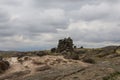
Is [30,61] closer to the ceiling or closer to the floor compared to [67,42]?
closer to the floor

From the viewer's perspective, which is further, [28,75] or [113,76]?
[28,75]

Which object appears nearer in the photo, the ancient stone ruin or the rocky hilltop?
the rocky hilltop

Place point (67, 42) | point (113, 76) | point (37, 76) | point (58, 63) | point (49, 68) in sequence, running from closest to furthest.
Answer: point (113, 76) < point (37, 76) < point (49, 68) < point (58, 63) < point (67, 42)

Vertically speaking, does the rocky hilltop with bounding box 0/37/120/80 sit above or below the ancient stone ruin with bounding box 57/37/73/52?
below

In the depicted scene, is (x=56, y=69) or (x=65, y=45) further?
(x=65, y=45)

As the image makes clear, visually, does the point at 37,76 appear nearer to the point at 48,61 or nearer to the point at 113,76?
the point at 48,61

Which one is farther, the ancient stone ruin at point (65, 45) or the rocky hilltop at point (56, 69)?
the ancient stone ruin at point (65, 45)

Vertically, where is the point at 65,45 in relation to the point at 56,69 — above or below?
above

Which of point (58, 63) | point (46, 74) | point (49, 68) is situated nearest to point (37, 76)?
point (46, 74)

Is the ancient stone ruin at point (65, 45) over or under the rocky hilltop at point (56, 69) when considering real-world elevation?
over

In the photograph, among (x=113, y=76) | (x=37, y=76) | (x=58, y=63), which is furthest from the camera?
(x=58, y=63)

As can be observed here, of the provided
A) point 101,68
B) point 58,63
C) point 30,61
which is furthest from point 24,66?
point 101,68

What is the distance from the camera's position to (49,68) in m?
33.8

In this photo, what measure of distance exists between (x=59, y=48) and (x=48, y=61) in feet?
217
